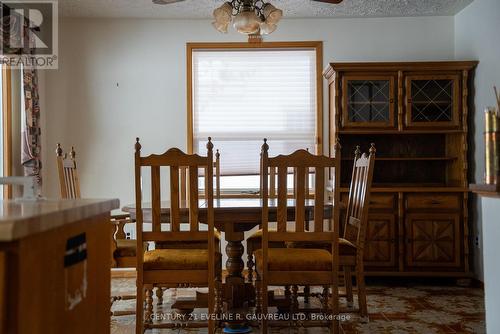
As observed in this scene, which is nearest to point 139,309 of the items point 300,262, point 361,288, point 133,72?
point 300,262

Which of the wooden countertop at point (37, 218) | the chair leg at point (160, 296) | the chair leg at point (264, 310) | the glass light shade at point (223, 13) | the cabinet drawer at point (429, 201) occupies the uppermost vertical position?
the glass light shade at point (223, 13)

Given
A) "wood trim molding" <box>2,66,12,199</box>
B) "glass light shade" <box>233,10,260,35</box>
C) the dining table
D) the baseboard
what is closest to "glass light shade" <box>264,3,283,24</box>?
"glass light shade" <box>233,10,260,35</box>

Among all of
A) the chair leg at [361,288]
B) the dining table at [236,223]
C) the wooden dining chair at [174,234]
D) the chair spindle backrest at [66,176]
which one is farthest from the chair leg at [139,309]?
the chair leg at [361,288]

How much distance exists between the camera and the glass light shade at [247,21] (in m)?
2.94

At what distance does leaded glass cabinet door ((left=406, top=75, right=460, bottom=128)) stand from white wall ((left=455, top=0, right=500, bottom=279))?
20cm

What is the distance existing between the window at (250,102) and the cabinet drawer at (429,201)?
1081mm

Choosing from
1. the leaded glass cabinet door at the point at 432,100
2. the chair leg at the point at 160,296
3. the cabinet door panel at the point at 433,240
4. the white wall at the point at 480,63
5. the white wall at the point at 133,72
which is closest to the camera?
the chair leg at the point at 160,296

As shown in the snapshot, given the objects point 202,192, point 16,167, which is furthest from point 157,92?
point 16,167

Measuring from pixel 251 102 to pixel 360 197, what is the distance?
2.08 metres

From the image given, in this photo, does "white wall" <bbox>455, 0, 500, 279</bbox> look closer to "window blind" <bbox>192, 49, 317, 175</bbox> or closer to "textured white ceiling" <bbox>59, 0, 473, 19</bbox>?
"textured white ceiling" <bbox>59, 0, 473, 19</bbox>

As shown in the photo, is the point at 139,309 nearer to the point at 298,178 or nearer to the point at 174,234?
the point at 174,234

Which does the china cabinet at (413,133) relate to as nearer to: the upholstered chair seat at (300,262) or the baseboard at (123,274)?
the upholstered chair seat at (300,262)

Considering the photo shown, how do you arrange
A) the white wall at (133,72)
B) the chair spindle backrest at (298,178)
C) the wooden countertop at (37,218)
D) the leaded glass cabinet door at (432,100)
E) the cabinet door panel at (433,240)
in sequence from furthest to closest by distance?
the white wall at (133,72) → the leaded glass cabinet door at (432,100) → the cabinet door panel at (433,240) → the chair spindle backrest at (298,178) → the wooden countertop at (37,218)

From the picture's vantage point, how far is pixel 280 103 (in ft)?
16.2
